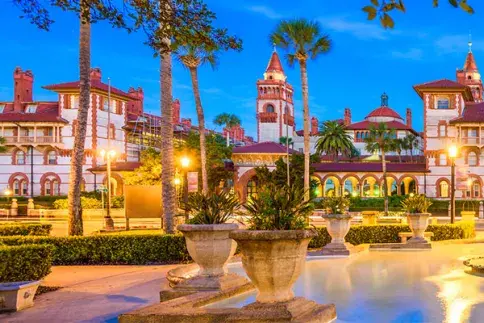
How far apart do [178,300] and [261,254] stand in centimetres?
255

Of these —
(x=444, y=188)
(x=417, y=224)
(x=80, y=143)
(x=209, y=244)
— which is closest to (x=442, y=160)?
(x=444, y=188)

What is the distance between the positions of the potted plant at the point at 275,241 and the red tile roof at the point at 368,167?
6063cm

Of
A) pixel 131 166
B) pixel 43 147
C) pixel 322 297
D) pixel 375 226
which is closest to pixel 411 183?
pixel 131 166

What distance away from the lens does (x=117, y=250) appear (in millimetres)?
20734

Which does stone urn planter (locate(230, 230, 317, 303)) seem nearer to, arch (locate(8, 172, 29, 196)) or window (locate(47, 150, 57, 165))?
window (locate(47, 150, 57, 165))

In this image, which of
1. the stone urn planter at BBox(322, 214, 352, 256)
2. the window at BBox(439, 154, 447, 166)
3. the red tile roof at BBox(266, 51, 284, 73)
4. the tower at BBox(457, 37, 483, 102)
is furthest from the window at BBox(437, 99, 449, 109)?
the stone urn planter at BBox(322, 214, 352, 256)

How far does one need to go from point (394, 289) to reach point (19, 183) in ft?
219

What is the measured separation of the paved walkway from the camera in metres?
11.6

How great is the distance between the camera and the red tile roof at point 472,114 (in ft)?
221

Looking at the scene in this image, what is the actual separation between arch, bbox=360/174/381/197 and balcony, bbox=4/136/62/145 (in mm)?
34099

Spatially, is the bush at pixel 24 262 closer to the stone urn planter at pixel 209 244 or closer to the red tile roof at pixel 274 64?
the stone urn planter at pixel 209 244

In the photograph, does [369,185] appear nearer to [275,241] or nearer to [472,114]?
[472,114]

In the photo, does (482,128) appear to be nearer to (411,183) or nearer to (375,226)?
(411,183)

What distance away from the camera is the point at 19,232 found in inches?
965
